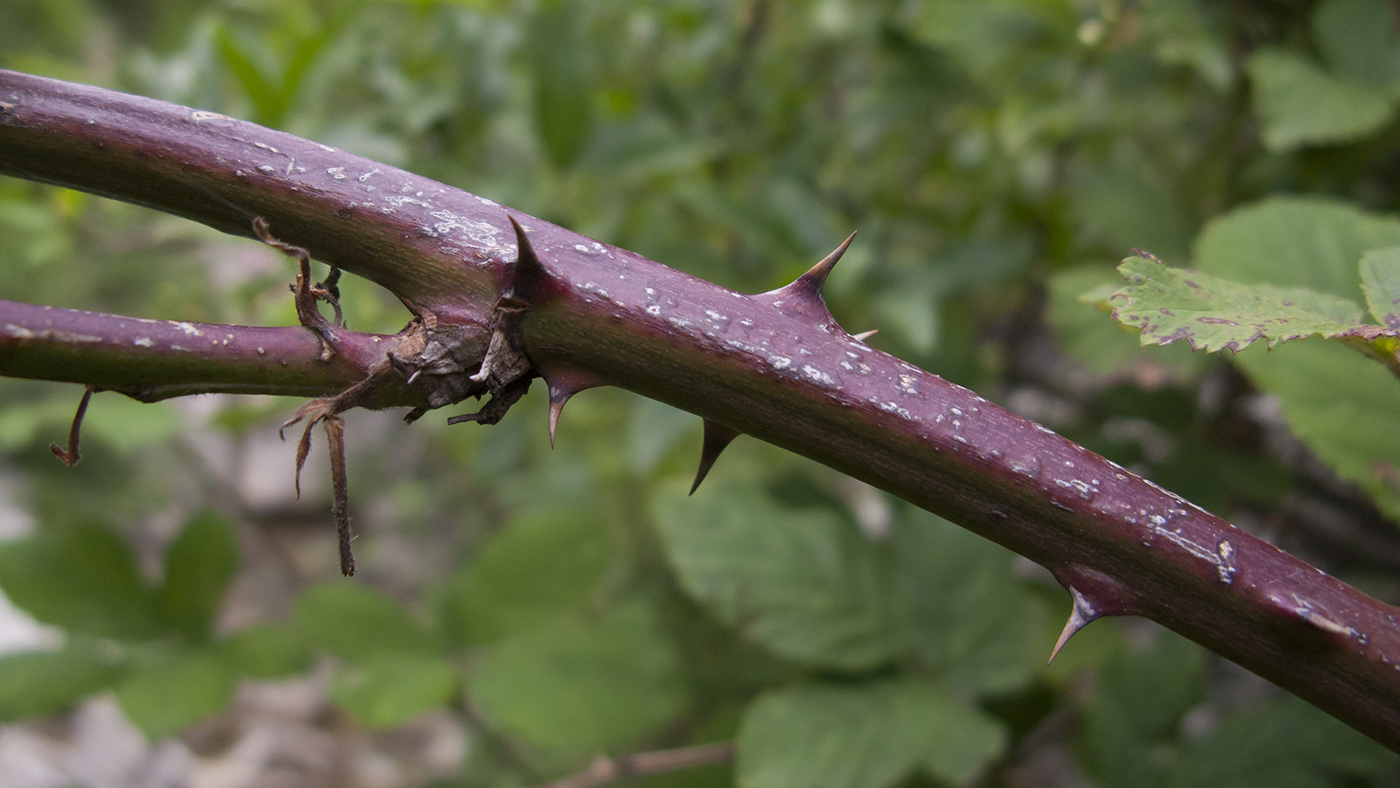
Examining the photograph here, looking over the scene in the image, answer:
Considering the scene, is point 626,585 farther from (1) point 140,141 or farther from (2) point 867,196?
(1) point 140,141

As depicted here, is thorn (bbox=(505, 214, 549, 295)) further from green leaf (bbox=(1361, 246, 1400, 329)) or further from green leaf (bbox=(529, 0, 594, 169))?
green leaf (bbox=(529, 0, 594, 169))

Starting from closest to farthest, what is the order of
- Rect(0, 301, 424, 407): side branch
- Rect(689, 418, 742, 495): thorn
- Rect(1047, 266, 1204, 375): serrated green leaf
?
Rect(0, 301, 424, 407): side branch, Rect(689, 418, 742, 495): thorn, Rect(1047, 266, 1204, 375): serrated green leaf

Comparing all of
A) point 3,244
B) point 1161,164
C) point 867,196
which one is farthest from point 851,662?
point 3,244

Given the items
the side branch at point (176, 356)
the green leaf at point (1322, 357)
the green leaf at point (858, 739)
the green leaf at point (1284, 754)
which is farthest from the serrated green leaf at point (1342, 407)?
the side branch at point (176, 356)

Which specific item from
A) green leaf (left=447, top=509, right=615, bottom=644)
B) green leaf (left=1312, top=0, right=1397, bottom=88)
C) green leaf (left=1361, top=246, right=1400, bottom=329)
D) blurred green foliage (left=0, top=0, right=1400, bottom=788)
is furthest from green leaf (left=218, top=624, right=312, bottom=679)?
green leaf (left=1312, top=0, right=1397, bottom=88)

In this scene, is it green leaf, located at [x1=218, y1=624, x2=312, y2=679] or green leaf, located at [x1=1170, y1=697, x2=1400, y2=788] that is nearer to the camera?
green leaf, located at [x1=1170, y1=697, x2=1400, y2=788]

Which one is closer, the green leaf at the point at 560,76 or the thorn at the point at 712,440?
the thorn at the point at 712,440

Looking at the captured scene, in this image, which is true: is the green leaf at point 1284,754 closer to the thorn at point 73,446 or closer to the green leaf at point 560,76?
the thorn at point 73,446
